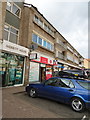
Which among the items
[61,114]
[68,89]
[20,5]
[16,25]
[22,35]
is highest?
[20,5]

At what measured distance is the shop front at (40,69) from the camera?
12098 millimetres

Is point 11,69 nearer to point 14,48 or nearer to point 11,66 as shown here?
point 11,66

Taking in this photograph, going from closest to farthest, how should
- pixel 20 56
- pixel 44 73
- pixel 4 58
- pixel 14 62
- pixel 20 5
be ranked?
pixel 4 58, pixel 14 62, pixel 20 56, pixel 20 5, pixel 44 73

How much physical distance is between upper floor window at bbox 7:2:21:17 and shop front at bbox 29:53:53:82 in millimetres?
5660

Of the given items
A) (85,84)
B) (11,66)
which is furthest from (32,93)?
(11,66)

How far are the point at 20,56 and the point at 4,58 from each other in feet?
6.45

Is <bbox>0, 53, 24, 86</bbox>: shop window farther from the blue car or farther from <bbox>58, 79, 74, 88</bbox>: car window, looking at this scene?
<bbox>58, 79, 74, 88</bbox>: car window

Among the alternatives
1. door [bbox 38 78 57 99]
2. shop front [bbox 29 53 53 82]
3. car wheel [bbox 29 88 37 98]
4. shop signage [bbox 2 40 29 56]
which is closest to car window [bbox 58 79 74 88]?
door [bbox 38 78 57 99]

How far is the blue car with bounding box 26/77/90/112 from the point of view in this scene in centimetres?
456

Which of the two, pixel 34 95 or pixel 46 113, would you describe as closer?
pixel 46 113

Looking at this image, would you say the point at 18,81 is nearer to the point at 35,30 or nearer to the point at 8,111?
the point at 8,111

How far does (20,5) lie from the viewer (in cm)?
1146

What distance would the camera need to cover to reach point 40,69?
13.8 meters

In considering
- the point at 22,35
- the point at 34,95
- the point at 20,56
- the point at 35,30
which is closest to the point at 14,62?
the point at 20,56
